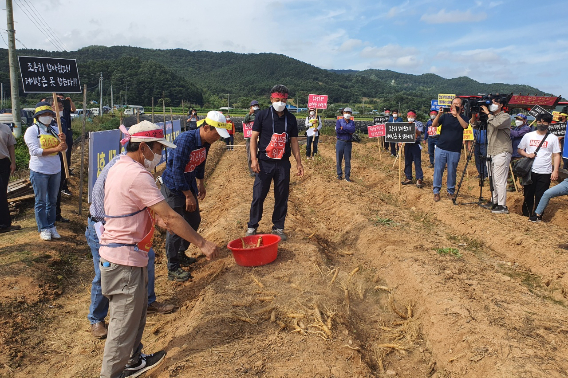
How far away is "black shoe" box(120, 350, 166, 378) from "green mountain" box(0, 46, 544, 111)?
64.3m

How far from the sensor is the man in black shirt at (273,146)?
5609 millimetres

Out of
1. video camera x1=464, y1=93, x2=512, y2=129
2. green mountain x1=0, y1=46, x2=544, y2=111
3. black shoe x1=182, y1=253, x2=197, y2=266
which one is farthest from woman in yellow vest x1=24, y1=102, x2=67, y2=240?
green mountain x1=0, y1=46, x2=544, y2=111

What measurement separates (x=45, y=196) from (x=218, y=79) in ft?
364

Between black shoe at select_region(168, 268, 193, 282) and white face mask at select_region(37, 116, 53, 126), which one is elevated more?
white face mask at select_region(37, 116, 53, 126)

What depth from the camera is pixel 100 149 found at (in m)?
7.66

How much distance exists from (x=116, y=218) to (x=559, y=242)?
20.8 feet

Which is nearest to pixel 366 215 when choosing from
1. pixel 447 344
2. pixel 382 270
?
pixel 382 270

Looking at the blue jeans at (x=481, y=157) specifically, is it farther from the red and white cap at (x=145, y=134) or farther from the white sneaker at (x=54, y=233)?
the white sneaker at (x=54, y=233)

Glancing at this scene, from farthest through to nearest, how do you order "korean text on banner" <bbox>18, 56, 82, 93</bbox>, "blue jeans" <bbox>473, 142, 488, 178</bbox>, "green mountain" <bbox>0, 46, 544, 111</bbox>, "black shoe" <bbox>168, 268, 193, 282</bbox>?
"green mountain" <bbox>0, 46, 544, 111</bbox>, "blue jeans" <bbox>473, 142, 488, 178</bbox>, "korean text on banner" <bbox>18, 56, 82, 93</bbox>, "black shoe" <bbox>168, 268, 193, 282</bbox>

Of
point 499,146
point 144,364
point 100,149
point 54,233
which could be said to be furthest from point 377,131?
point 144,364

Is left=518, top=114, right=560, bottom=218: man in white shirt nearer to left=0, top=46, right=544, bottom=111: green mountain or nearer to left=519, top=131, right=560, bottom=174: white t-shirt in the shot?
left=519, top=131, right=560, bottom=174: white t-shirt

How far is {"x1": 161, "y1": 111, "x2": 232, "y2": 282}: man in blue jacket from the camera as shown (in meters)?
4.68

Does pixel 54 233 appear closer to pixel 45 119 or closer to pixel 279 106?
pixel 45 119

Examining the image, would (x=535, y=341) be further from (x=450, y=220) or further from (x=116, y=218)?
(x=450, y=220)
